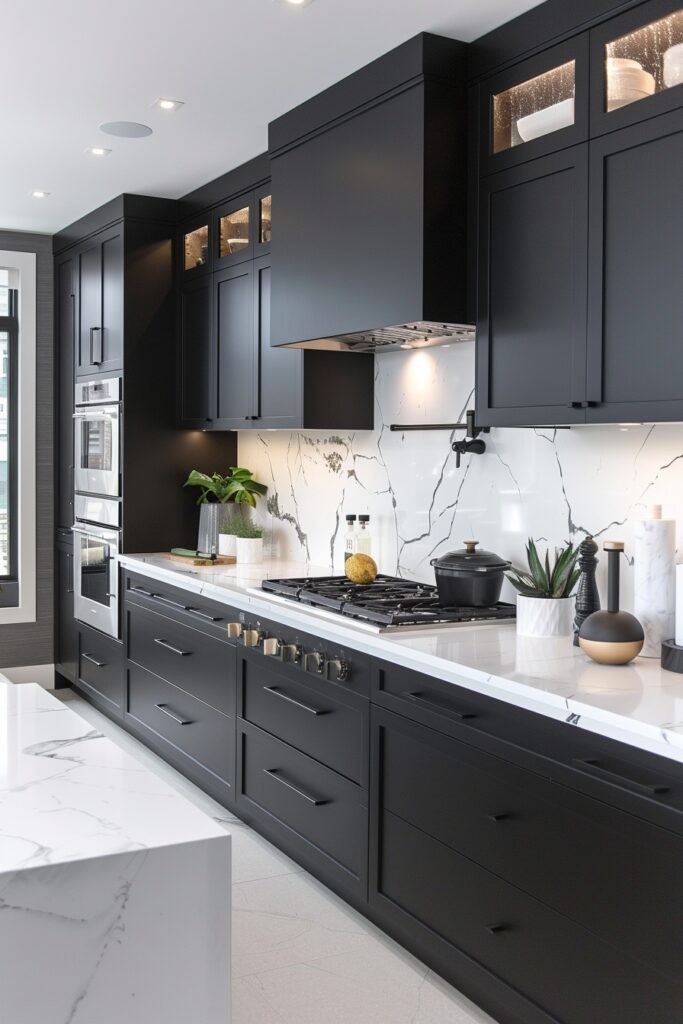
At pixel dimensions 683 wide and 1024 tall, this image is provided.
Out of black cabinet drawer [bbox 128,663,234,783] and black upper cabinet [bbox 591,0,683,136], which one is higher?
black upper cabinet [bbox 591,0,683,136]

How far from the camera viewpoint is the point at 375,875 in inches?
119

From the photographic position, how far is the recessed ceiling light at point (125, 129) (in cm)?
404

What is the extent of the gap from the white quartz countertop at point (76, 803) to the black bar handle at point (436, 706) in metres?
1.01

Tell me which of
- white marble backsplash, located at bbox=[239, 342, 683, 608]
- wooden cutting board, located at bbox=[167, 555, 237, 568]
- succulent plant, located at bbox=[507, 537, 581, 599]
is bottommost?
wooden cutting board, located at bbox=[167, 555, 237, 568]

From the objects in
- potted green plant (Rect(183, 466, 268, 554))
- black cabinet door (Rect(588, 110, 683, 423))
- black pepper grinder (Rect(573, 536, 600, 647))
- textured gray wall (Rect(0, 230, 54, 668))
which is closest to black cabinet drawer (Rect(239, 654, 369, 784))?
black pepper grinder (Rect(573, 536, 600, 647))

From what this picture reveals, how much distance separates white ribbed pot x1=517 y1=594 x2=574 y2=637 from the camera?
9.75 feet

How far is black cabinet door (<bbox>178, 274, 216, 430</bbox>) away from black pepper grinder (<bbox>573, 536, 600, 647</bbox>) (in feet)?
8.43

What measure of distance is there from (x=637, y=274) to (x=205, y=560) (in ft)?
8.92

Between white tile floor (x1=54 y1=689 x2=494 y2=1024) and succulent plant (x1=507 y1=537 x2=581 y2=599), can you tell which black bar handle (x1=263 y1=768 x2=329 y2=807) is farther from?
succulent plant (x1=507 y1=537 x2=581 y2=599)

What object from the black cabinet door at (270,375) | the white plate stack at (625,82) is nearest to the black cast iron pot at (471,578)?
A: the black cabinet door at (270,375)

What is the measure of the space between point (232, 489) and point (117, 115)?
72.8 inches

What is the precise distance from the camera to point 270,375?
4.45 metres

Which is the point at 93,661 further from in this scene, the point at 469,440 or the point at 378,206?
the point at 378,206

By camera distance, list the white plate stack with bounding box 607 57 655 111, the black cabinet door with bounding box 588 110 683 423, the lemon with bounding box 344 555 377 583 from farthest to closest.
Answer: the lemon with bounding box 344 555 377 583, the white plate stack with bounding box 607 57 655 111, the black cabinet door with bounding box 588 110 683 423
